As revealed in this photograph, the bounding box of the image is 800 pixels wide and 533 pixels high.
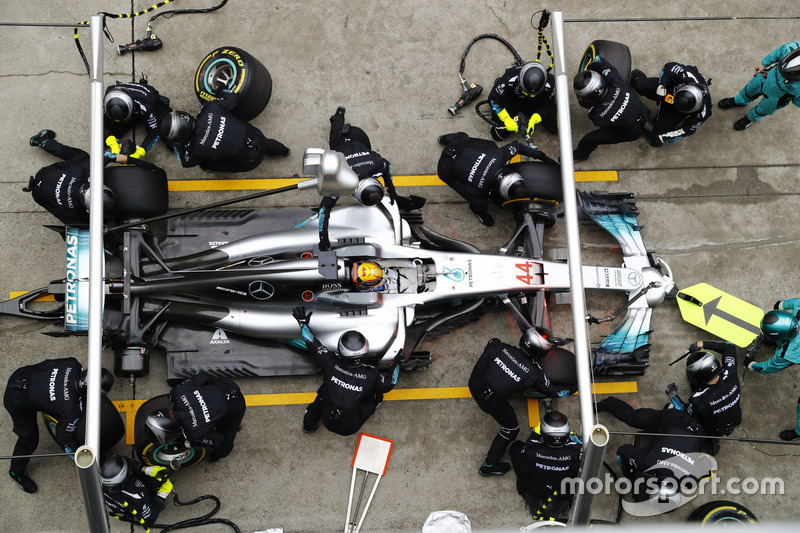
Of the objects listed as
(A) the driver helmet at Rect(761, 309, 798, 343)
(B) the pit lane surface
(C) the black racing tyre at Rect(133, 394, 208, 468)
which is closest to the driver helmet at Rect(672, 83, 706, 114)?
(B) the pit lane surface

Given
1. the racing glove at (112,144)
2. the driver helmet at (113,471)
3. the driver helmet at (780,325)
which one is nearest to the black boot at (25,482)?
the driver helmet at (113,471)

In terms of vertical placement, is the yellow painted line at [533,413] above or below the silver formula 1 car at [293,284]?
below

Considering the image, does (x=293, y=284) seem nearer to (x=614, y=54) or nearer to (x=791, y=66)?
(x=614, y=54)

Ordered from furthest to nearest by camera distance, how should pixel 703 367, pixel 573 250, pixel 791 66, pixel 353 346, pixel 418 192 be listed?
1. pixel 418 192
2. pixel 791 66
3. pixel 703 367
4. pixel 353 346
5. pixel 573 250

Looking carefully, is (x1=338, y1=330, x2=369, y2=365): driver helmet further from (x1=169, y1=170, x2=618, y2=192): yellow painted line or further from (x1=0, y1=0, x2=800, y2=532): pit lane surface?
(x1=169, y1=170, x2=618, y2=192): yellow painted line

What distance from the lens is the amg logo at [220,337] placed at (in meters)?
6.77

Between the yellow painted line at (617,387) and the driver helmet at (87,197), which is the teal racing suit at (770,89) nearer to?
the yellow painted line at (617,387)

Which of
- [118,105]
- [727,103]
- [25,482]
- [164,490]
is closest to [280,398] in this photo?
[164,490]

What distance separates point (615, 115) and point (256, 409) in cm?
520

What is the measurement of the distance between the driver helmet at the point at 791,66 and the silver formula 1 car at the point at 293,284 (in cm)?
275

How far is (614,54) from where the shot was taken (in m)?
7.30

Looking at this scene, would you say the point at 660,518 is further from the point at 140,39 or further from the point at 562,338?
the point at 140,39

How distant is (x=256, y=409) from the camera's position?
6984 mm

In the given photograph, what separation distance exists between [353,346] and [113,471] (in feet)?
8.60
